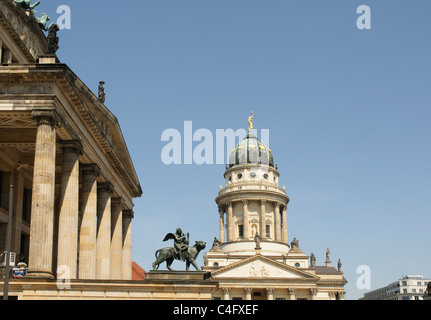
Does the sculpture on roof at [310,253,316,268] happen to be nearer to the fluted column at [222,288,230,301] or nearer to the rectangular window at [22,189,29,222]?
the fluted column at [222,288,230,301]

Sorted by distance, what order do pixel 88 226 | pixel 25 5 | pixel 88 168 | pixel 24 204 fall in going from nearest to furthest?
pixel 88 226, pixel 88 168, pixel 24 204, pixel 25 5

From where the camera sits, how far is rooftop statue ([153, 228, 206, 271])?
35688mm

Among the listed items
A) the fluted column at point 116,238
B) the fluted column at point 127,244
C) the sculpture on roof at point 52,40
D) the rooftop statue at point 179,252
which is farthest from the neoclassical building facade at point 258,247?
the sculpture on roof at point 52,40

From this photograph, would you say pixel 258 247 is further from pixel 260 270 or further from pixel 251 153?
pixel 251 153

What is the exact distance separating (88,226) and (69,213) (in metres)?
5.01

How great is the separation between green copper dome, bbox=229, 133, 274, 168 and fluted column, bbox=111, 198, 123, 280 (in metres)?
85.8

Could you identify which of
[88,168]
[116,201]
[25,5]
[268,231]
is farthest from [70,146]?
Answer: [268,231]

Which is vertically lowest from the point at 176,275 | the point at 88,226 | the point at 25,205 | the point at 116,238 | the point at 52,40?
the point at 176,275

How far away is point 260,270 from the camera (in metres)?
114

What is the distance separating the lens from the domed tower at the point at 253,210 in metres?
125
